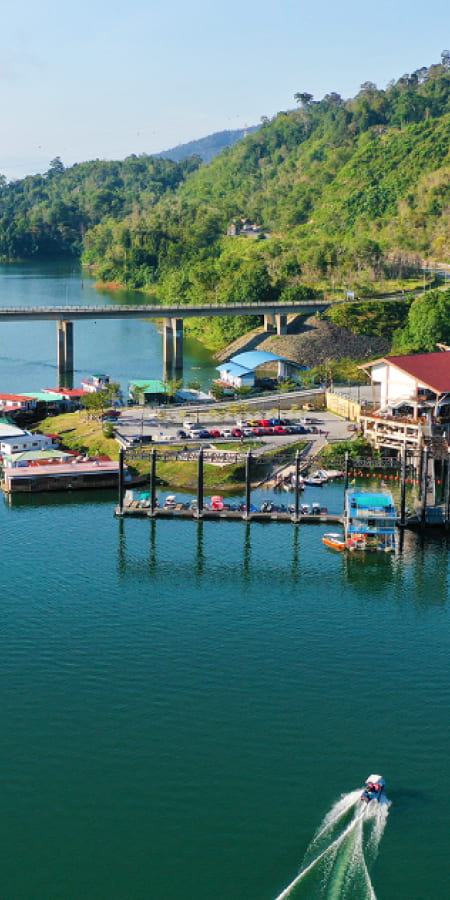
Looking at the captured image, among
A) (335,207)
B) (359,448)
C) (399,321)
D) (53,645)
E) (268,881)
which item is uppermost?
(335,207)

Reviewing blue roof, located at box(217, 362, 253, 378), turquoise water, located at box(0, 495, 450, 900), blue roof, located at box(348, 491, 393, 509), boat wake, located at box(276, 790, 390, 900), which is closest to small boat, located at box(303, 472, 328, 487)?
blue roof, located at box(348, 491, 393, 509)

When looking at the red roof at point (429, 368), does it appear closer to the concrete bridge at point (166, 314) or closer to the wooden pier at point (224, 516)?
the wooden pier at point (224, 516)

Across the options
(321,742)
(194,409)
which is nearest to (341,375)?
(194,409)

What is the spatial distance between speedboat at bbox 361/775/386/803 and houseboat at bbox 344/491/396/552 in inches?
895

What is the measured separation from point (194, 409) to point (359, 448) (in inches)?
652

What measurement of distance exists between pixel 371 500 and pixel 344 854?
28.0 m

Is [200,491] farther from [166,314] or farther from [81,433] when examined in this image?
[166,314]

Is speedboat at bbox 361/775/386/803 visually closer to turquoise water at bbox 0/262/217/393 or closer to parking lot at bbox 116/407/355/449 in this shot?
parking lot at bbox 116/407/355/449

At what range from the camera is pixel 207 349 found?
131 meters

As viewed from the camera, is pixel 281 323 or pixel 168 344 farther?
pixel 281 323

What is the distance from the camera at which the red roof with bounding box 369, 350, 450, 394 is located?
72.3 metres

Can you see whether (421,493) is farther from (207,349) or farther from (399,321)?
(207,349)

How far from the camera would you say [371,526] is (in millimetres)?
55500

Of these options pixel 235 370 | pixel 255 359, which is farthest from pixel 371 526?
pixel 255 359
